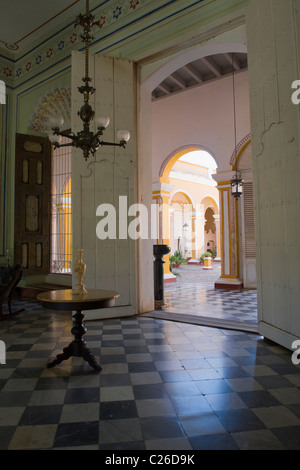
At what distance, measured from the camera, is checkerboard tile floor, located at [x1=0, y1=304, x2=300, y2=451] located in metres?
2.07

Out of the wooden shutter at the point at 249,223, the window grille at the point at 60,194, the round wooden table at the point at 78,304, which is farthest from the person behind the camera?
the wooden shutter at the point at 249,223

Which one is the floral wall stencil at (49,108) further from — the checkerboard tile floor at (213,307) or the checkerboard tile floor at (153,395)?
the checkerboard tile floor at (153,395)

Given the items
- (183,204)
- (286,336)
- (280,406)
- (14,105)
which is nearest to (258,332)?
(286,336)

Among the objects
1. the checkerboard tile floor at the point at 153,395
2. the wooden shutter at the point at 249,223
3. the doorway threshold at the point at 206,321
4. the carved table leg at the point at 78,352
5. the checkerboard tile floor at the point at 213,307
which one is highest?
the wooden shutter at the point at 249,223

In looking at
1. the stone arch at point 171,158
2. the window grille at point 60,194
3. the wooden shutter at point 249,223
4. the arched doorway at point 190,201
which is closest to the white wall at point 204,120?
the stone arch at point 171,158

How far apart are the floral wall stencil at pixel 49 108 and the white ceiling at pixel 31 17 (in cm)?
123

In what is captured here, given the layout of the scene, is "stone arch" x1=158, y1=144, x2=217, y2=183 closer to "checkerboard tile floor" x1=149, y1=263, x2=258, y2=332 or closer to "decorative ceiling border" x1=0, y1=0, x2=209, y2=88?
"checkerboard tile floor" x1=149, y1=263, x2=258, y2=332

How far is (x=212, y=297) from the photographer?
8.03 metres

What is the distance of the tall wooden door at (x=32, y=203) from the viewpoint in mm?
7301

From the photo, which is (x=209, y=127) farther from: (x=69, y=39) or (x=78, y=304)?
(x=78, y=304)

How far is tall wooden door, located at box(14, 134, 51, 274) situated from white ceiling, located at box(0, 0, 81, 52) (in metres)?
2.16

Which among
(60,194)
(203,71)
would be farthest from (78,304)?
(203,71)

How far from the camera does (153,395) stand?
8.84 feet
